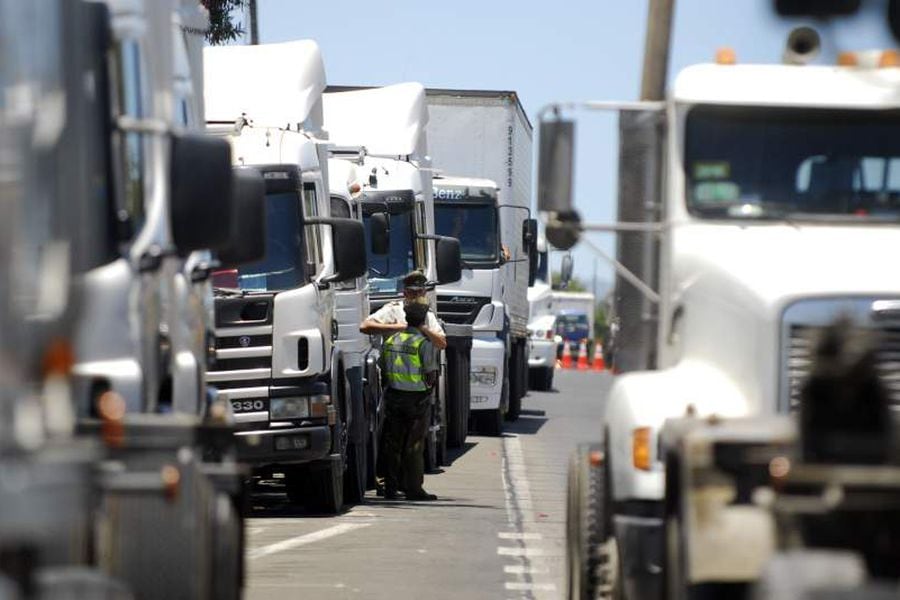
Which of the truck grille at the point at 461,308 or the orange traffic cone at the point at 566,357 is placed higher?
the truck grille at the point at 461,308

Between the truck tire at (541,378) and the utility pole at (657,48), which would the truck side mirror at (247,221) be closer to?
the utility pole at (657,48)

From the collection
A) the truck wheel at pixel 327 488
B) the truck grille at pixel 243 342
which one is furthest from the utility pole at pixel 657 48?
the truck wheel at pixel 327 488

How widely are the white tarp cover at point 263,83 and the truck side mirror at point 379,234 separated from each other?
2.79m

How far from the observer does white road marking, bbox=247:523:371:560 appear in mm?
14812

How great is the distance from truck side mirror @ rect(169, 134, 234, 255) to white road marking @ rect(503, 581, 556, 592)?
5449 mm

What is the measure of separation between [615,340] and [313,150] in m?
6.98

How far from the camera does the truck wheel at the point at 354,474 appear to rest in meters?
19.3

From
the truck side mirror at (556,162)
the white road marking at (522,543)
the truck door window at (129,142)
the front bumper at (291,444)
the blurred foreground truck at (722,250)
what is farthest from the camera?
the front bumper at (291,444)

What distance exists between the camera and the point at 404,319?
20.0 m

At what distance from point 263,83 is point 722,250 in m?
9.70

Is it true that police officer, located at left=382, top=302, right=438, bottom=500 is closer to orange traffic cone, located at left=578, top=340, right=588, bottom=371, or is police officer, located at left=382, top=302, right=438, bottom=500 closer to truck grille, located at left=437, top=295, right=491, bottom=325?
truck grille, located at left=437, top=295, right=491, bottom=325

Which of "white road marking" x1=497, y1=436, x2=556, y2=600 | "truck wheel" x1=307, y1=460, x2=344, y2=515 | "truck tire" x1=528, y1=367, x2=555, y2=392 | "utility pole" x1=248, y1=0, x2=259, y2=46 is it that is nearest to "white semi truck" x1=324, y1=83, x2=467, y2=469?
"white road marking" x1=497, y1=436, x2=556, y2=600

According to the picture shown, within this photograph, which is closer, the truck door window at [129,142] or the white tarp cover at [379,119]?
the truck door window at [129,142]

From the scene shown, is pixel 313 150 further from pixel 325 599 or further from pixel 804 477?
pixel 804 477
